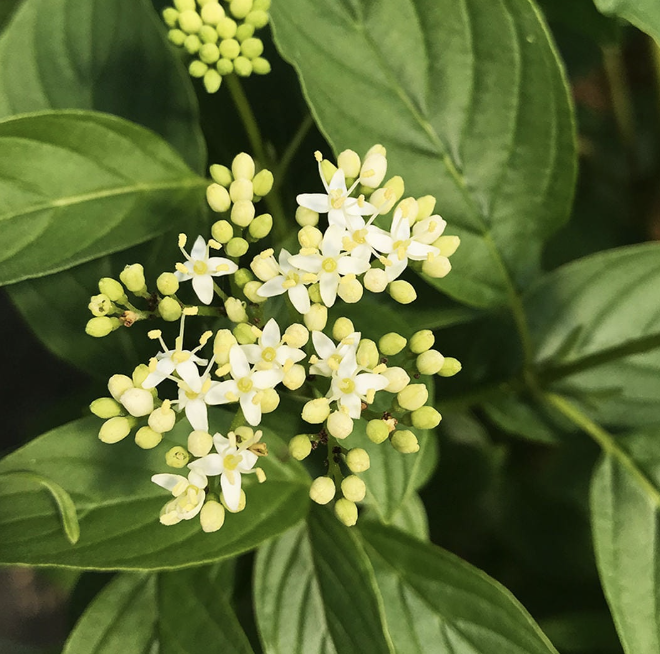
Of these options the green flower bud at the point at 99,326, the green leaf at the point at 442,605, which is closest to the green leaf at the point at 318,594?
the green leaf at the point at 442,605

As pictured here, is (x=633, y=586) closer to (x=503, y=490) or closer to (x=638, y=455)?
(x=638, y=455)

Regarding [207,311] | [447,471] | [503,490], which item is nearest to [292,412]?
[207,311]

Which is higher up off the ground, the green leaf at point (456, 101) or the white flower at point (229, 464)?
the green leaf at point (456, 101)

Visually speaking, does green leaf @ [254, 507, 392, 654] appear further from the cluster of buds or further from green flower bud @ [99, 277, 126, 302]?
the cluster of buds

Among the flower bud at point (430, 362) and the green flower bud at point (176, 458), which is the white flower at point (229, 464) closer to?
the green flower bud at point (176, 458)

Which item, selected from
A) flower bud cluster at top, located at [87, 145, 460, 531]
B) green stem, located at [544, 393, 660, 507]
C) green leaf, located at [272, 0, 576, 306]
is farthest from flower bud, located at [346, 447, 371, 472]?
green stem, located at [544, 393, 660, 507]

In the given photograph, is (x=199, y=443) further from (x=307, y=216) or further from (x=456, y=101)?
(x=456, y=101)

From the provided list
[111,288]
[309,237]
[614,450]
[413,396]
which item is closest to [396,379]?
[413,396]
